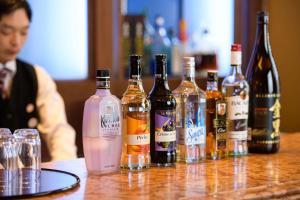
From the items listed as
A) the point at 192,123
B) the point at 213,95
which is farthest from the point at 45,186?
the point at 213,95

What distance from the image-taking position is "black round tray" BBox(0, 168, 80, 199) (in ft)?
3.14

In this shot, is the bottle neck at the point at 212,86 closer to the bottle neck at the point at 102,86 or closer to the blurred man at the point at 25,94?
the bottle neck at the point at 102,86

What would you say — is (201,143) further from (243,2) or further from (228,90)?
(243,2)

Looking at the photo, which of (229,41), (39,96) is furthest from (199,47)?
(39,96)

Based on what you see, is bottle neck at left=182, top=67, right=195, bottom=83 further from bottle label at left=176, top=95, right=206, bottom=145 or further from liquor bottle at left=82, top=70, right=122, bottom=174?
liquor bottle at left=82, top=70, right=122, bottom=174

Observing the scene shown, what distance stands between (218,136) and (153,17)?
2024mm

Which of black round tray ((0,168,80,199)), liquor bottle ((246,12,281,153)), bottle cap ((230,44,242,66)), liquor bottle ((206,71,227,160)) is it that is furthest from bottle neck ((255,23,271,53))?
black round tray ((0,168,80,199))

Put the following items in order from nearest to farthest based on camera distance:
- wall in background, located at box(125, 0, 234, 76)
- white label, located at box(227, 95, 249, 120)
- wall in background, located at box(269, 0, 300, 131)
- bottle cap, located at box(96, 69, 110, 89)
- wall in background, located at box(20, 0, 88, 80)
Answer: bottle cap, located at box(96, 69, 110, 89) < white label, located at box(227, 95, 249, 120) < wall in background, located at box(20, 0, 88, 80) < wall in background, located at box(125, 0, 234, 76) < wall in background, located at box(269, 0, 300, 131)

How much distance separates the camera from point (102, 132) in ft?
3.80

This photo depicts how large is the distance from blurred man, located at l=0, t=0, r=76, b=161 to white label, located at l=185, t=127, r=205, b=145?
4.37ft

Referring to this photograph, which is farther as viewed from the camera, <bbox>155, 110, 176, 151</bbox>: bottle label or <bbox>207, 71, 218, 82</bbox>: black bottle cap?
<bbox>207, 71, 218, 82</bbox>: black bottle cap

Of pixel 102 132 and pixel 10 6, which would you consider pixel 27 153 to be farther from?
pixel 10 6

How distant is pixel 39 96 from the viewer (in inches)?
105

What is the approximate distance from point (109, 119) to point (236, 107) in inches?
15.4
